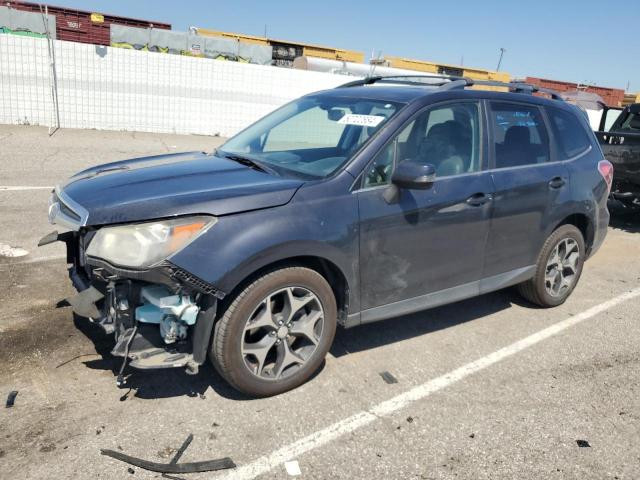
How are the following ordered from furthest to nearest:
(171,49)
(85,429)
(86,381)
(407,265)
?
1. (171,49)
2. (407,265)
3. (86,381)
4. (85,429)

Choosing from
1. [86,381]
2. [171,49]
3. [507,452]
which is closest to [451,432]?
[507,452]

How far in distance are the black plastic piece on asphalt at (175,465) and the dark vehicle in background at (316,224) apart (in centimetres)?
44

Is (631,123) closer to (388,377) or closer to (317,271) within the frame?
(388,377)

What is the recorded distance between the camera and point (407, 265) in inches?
141

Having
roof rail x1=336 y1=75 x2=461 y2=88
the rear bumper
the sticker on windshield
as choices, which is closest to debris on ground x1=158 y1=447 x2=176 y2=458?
the sticker on windshield

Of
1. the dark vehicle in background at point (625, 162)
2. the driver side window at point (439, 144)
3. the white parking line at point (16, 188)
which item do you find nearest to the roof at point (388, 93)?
the driver side window at point (439, 144)

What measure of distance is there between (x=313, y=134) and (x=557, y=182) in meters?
2.11

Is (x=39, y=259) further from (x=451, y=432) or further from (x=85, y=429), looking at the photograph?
(x=451, y=432)

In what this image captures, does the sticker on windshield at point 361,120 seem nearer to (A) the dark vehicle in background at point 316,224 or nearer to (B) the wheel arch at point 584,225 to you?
(A) the dark vehicle in background at point 316,224

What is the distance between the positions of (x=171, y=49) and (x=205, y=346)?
70.7ft

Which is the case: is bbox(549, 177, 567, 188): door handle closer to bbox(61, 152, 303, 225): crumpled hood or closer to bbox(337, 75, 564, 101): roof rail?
bbox(337, 75, 564, 101): roof rail

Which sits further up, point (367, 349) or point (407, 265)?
point (407, 265)

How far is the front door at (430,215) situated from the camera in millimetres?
3391

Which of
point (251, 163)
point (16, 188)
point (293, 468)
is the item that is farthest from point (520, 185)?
point (16, 188)
